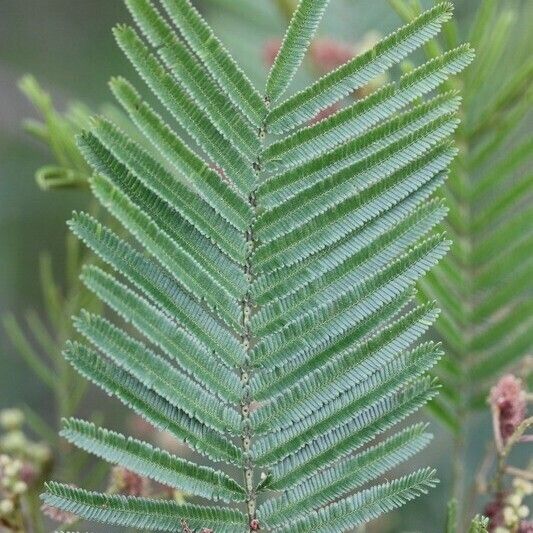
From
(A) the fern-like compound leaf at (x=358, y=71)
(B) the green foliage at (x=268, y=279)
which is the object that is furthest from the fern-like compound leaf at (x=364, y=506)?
(A) the fern-like compound leaf at (x=358, y=71)

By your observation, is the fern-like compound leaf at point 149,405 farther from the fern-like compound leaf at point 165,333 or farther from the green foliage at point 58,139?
the green foliage at point 58,139

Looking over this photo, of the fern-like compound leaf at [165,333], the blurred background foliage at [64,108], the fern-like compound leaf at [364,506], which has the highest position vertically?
the blurred background foliage at [64,108]

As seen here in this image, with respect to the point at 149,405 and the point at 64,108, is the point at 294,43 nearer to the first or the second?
the point at 149,405

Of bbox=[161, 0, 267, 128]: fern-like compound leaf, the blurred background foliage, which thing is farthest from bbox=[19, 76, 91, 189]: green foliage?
bbox=[161, 0, 267, 128]: fern-like compound leaf

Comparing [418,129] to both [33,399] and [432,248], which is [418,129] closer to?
[432,248]

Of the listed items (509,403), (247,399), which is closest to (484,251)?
(509,403)


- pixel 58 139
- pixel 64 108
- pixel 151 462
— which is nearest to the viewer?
pixel 151 462
